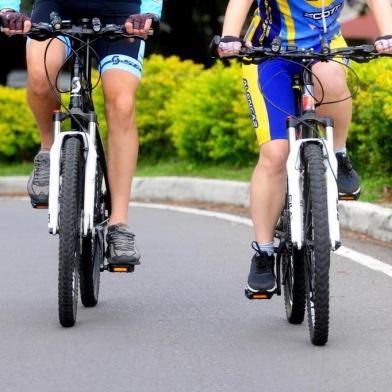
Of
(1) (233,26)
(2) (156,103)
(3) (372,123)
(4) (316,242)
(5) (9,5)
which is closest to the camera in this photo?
(4) (316,242)

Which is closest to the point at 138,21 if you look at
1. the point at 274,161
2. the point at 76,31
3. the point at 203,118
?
the point at 76,31

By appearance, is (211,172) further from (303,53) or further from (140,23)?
(303,53)

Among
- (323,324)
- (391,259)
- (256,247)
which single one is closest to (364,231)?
(391,259)

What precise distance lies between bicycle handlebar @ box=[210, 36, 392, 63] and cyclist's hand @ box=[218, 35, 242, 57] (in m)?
0.02

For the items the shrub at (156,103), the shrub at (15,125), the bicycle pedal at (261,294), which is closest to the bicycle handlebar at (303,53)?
the bicycle pedal at (261,294)

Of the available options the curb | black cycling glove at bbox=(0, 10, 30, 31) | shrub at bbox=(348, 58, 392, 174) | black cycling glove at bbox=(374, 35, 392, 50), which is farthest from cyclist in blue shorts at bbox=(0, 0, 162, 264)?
shrub at bbox=(348, 58, 392, 174)

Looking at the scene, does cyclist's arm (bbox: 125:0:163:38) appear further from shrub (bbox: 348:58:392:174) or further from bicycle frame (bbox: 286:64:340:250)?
shrub (bbox: 348:58:392:174)

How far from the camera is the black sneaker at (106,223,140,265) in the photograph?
19.4 feet

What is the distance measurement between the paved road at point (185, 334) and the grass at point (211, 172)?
204cm

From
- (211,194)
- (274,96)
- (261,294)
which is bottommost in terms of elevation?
(211,194)

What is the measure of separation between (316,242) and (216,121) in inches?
325

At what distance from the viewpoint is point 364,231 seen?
9047 millimetres

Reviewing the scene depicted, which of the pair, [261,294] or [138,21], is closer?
[138,21]

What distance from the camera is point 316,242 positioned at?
5090mm
